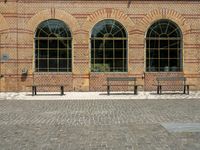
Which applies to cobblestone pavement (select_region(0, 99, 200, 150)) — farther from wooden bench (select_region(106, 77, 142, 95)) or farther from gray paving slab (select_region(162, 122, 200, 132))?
A: wooden bench (select_region(106, 77, 142, 95))

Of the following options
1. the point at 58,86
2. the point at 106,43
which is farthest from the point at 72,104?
the point at 106,43

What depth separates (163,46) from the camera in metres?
23.3

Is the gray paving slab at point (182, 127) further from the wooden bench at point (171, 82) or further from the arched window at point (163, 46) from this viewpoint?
the arched window at point (163, 46)

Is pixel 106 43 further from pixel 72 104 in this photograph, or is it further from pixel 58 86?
pixel 72 104

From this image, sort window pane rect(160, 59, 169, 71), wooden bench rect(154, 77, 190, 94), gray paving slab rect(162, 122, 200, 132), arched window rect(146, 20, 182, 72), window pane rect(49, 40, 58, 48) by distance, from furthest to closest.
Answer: window pane rect(160, 59, 169, 71) < arched window rect(146, 20, 182, 72) < window pane rect(49, 40, 58, 48) < wooden bench rect(154, 77, 190, 94) < gray paving slab rect(162, 122, 200, 132)

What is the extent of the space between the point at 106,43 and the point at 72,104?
7.19m

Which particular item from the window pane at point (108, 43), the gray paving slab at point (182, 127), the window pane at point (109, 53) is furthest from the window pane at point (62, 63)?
the gray paving slab at point (182, 127)

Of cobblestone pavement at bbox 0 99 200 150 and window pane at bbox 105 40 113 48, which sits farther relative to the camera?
window pane at bbox 105 40 113 48

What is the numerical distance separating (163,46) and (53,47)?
5926 mm

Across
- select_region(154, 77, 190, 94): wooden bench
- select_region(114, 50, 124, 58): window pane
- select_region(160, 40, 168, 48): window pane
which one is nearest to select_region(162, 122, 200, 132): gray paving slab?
select_region(154, 77, 190, 94): wooden bench

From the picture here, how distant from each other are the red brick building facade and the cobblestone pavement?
595 cm

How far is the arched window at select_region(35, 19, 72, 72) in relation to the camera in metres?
22.9

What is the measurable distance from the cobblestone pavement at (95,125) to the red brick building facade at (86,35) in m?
5.95

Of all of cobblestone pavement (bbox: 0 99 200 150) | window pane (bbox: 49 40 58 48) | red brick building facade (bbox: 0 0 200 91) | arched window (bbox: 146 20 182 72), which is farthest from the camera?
arched window (bbox: 146 20 182 72)
